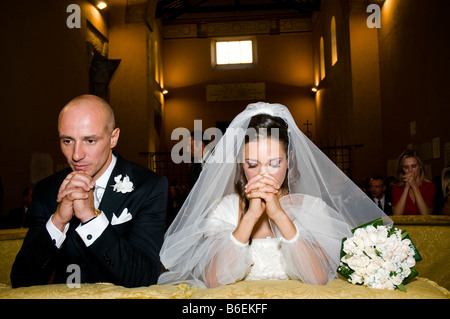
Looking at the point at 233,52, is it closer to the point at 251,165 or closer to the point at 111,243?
the point at 251,165

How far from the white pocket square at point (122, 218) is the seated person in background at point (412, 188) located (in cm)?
373

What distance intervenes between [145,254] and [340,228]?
102cm

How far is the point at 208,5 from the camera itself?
16.4 metres

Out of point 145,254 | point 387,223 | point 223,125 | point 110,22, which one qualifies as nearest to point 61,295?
point 145,254

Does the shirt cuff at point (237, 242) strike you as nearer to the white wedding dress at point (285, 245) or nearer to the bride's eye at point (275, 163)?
the white wedding dress at point (285, 245)

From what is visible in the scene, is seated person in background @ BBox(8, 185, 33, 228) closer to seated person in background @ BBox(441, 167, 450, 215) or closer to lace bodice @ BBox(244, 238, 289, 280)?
lace bodice @ BBox(244, 238, 289, 280)

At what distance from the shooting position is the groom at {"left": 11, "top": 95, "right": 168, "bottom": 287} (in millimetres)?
1576

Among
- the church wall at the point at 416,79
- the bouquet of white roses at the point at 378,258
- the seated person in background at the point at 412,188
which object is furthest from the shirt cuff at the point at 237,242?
the church wall at the point at 416,79

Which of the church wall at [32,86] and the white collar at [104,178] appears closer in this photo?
the white collar at [104,178]

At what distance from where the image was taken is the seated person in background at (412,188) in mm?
4590

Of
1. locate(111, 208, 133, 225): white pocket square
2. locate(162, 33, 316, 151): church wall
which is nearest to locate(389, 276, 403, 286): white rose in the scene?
locate(111, 208, 133, 225): white pocket square

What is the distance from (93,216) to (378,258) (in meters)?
1.11
